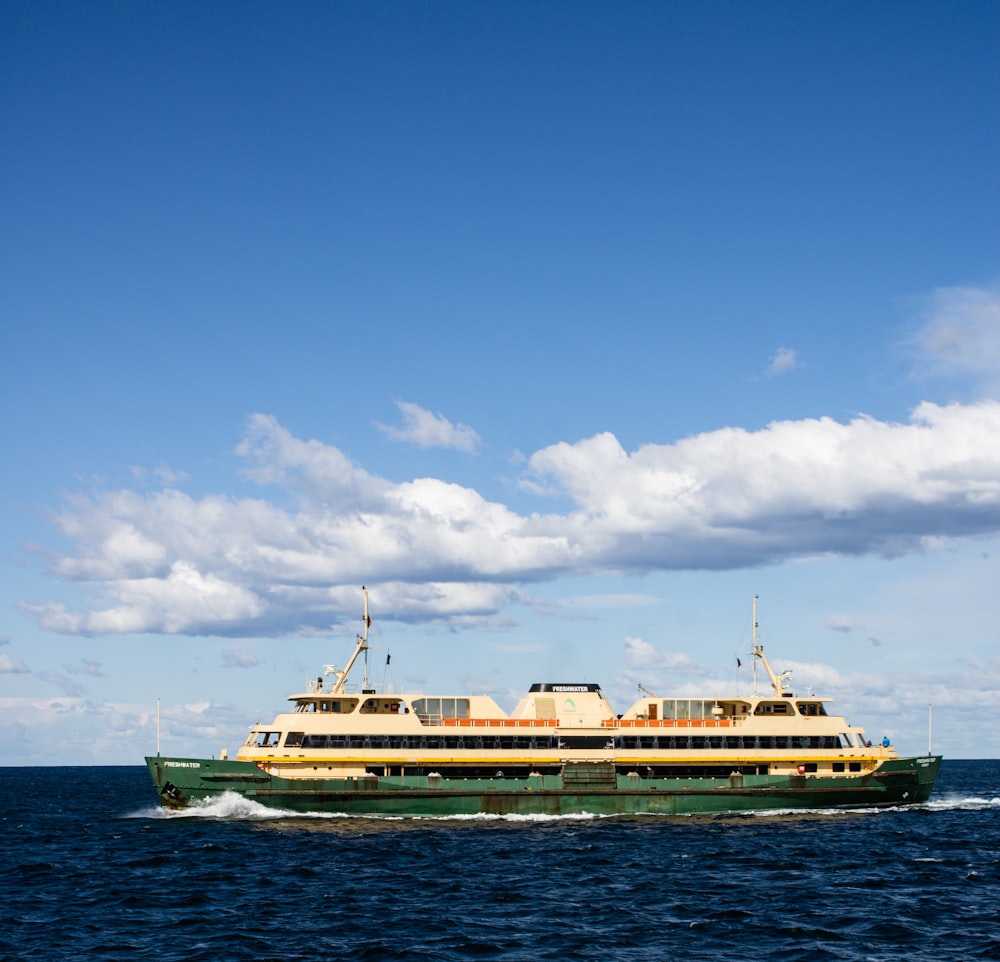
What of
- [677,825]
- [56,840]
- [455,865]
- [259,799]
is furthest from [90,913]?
[677,825]

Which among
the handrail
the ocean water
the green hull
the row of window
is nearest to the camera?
the ocean water

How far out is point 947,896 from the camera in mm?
34875

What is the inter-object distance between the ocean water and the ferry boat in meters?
1.16

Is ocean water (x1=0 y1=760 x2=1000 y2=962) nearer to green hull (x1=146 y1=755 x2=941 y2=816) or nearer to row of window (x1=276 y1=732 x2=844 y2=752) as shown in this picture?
green hull (x1=146 y1=755 x2=941 y2=816)

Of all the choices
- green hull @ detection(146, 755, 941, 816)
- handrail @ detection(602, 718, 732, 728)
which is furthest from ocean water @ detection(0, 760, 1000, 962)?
handrail @ detection(602, 718, 732, 728)

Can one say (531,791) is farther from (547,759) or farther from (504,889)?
(504,889)

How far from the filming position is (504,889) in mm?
35219

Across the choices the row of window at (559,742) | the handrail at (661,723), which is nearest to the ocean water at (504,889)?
the row of window at (559,742)

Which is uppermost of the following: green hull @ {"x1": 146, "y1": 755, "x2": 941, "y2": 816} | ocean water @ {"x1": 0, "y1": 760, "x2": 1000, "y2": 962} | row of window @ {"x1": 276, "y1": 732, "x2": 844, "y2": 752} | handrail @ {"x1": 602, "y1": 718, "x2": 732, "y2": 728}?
handrail @ {"x1": 602, "y1": 718, "x2": 732, "y2": 728}

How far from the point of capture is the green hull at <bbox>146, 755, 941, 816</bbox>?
168 ft

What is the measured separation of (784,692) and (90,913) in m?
36.9

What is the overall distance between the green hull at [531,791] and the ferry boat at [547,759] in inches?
2.1

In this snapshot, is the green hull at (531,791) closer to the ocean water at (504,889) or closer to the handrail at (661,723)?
the ocean water at (504,889)

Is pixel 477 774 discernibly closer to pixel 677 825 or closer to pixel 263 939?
pixel 677 825
